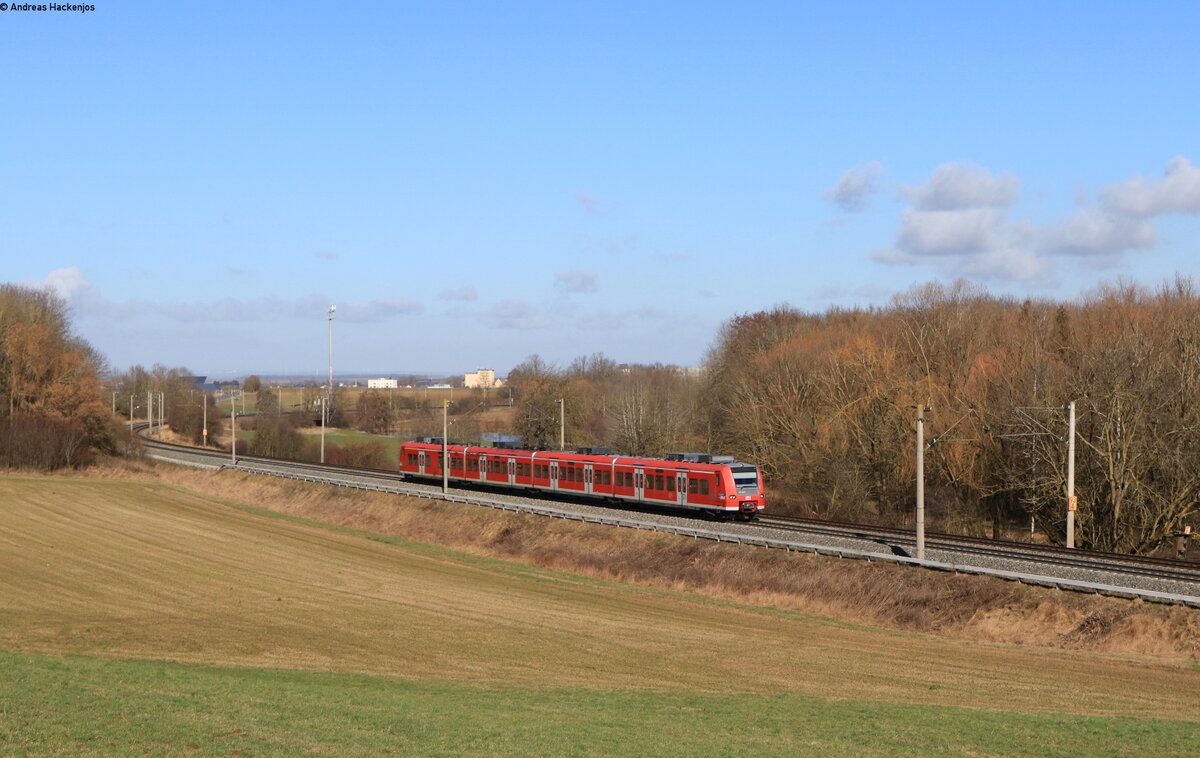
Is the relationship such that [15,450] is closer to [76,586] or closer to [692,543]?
[76,586]

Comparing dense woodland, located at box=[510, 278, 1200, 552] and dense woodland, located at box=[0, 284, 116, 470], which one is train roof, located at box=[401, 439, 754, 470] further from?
dense woodland, located at box=[0, 284, 116, 470]

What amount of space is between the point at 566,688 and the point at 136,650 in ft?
33.2

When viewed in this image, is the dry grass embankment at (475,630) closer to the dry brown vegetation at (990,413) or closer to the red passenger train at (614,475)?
the red passenger train at (614,475)

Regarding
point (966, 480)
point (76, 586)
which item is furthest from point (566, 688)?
point (966, 480)

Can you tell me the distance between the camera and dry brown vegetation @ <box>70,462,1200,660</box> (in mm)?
29375

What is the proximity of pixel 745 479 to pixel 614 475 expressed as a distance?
8971 mm

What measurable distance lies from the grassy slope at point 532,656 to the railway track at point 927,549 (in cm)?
460

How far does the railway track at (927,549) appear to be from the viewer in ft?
105

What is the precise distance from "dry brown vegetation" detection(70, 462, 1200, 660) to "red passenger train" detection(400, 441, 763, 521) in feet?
14.4

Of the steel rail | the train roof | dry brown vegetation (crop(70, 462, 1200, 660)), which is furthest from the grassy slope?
the steel rail

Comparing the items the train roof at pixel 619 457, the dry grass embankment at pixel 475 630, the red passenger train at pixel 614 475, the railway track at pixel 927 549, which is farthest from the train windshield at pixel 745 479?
the dry grass embankment at pixel 475 630

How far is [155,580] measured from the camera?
1438 inches

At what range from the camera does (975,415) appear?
2370 inches

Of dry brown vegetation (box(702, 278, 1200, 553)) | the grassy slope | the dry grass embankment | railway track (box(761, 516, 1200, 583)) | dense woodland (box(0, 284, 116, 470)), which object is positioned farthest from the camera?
dense woodland (box(0, 284, 116, 470))
